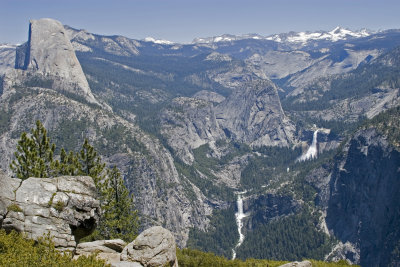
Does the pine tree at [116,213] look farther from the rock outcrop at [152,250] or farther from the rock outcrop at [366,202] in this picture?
the rock outcrop at [366,202]

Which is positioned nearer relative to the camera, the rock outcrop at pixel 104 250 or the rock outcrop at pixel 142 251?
the rock outcrop at pixel 142 251

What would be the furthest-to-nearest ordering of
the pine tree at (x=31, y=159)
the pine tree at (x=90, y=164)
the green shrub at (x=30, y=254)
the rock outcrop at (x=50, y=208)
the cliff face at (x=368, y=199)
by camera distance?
the cliff face at (x=368, y=199) < the pine tree at (x=90, y=164) < the pine tree at (x=31, y=159) < the rock outcrop at (x=50, y=208) < the green shrub at (x=30, y=254)

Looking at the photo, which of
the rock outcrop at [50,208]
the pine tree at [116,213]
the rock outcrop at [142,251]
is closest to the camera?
the rock outcrop at [50,208]

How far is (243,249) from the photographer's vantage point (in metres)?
189

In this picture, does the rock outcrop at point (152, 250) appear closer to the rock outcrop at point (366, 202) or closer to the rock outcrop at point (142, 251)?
the rock outcrop at point (142, 251)

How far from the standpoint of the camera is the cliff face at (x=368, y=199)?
14762 cm

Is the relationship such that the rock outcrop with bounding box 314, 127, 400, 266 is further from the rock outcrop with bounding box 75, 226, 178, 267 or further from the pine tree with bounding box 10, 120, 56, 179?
the pine tree with bounding box 10, 120, 56, 179

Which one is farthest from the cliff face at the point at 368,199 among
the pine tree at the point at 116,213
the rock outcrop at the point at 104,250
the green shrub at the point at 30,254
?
the green shrub at the point at 30,254

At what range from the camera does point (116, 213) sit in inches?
2169

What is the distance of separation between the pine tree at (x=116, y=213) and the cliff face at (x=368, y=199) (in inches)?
4547

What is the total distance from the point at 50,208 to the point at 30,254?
250 inches

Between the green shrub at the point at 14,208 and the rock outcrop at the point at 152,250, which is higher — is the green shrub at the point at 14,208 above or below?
above

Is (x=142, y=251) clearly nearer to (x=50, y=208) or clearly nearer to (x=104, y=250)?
(x=104, y=250)

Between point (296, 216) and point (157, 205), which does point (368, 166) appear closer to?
point (296, 216)
